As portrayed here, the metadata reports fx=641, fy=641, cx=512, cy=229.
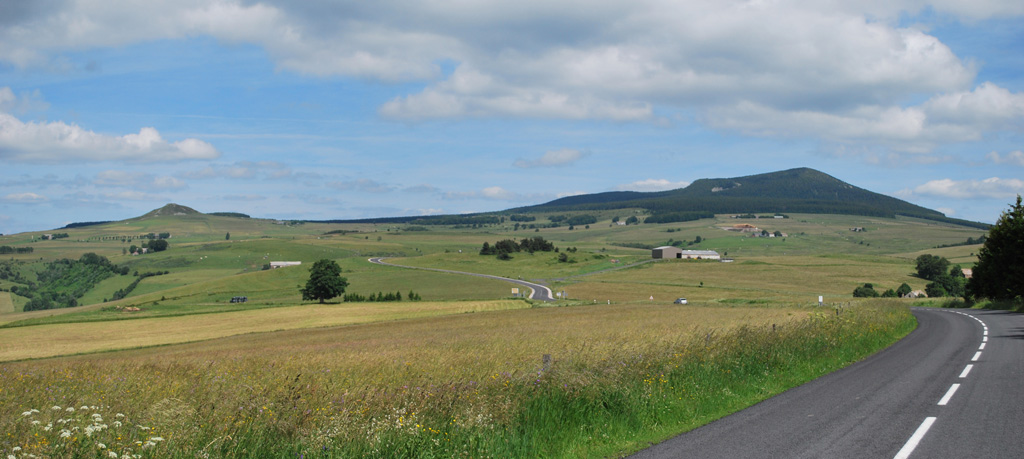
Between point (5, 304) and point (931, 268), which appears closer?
point (931, 268)

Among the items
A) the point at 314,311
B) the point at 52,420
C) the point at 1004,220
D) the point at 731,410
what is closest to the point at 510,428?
the point at 731,410

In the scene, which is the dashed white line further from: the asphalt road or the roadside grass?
the roadside grass

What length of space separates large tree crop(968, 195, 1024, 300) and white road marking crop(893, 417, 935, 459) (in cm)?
5146

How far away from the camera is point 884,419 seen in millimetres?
10695

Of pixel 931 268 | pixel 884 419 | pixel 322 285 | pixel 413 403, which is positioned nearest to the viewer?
pixel 413 403

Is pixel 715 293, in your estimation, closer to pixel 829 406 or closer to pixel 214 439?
pixel 829 406

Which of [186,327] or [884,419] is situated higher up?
[884,419]

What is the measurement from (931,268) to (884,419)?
460 feet

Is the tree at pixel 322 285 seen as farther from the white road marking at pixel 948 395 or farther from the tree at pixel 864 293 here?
the white road marking at pixel 948 395

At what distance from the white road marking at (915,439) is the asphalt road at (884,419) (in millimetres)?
15

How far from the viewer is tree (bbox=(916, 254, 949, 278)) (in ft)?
413

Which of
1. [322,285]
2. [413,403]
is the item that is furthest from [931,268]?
[413,403]

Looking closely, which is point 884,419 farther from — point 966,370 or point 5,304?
point 5,304

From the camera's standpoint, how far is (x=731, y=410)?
12.1 meters
